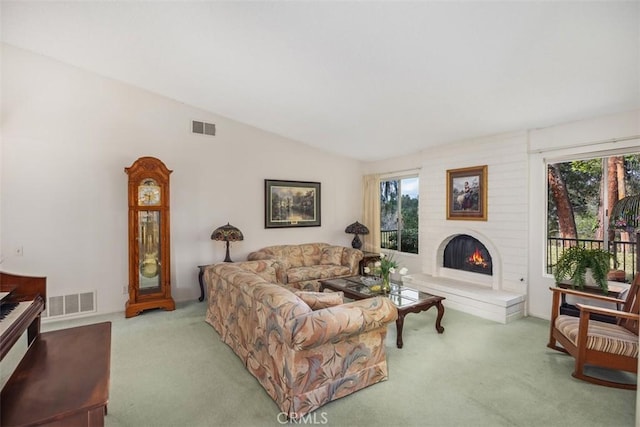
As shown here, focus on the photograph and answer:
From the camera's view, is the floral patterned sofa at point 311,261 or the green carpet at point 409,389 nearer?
the green carpet at point 409,389

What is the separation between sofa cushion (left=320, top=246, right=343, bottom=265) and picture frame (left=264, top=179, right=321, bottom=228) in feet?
2.20

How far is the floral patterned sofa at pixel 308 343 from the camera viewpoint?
2115 mm

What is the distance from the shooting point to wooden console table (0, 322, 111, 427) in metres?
1.40

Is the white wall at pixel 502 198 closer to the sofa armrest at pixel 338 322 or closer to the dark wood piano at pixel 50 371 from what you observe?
the sofa armrest at pixel 338 322

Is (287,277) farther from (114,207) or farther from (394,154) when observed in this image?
(394,154)

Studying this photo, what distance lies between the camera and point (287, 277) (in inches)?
193

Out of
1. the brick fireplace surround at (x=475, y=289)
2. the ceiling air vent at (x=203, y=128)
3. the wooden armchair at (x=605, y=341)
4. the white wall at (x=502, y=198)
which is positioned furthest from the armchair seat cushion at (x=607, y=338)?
the ceiling air vent at (x=203, y=128)

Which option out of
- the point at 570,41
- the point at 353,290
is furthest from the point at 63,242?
the point at 570,41

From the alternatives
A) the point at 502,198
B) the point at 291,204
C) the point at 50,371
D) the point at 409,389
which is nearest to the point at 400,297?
the point at 409,389

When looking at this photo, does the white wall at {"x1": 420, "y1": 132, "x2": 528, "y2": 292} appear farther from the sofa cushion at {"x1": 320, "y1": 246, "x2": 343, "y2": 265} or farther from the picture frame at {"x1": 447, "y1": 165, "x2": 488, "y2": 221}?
the sofa cushion at {"x1": 320, "y1": 246, "x2": 343, "y2": 265}

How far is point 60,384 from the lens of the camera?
1620 mm

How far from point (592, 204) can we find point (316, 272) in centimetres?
373

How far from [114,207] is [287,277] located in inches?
104

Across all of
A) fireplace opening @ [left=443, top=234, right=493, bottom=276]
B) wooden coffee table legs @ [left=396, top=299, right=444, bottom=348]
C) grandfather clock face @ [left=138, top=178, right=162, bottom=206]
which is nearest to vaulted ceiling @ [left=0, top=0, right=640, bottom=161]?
grandfather clock face @ [left=138, top=178, right=162, bottom=206]
